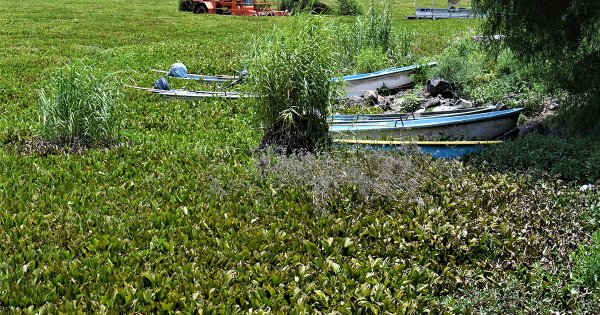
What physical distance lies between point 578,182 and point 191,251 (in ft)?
11.6

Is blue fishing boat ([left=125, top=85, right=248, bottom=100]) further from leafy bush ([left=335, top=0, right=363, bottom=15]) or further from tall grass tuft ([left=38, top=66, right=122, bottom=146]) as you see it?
leafy bush ([left=335, top=0, right=363, bottom=15])

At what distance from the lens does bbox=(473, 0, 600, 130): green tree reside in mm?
7324

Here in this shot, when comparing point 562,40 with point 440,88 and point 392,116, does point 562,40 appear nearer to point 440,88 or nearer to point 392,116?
point 392,116

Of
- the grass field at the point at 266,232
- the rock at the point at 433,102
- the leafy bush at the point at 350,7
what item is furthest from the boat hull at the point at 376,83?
the leafy bush at the point at 350,7

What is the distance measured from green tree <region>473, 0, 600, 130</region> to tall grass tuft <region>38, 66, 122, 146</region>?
14.4 feet

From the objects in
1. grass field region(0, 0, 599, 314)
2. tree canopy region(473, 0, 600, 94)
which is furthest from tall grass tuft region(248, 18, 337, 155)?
tree canopy region(473, 0, 600, 94)

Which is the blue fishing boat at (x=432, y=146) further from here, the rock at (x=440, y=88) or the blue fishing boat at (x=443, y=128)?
the rock at (x=440, y=88)

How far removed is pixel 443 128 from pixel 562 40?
1597 mm

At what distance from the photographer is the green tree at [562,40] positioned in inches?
288

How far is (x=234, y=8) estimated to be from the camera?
29.2m

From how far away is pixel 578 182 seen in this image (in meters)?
6.09

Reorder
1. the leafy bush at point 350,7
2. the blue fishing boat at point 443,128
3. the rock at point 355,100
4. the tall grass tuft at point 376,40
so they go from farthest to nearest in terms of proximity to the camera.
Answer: the leafy bush at point 350,7 < the tall grass tuft at point 376,40 < the rock at point 355,100 < the blue fishing boat at point 443,128

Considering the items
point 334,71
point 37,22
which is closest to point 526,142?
point 334,71

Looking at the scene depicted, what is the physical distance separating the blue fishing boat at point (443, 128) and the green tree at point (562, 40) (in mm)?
727
